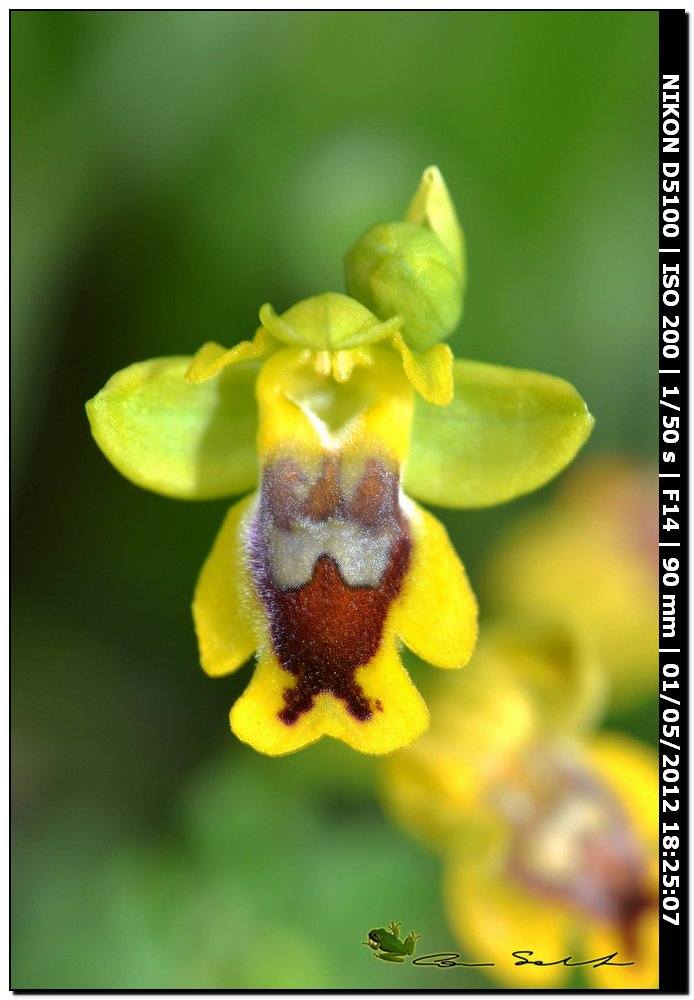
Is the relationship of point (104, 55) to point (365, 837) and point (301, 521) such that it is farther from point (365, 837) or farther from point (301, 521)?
point (365, 837)

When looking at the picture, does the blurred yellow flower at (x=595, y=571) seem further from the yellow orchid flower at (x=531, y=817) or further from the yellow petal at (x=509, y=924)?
the yellow petal at (x=509, y=924)

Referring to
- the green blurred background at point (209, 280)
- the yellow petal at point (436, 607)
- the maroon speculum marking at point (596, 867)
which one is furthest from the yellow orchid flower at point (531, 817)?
the yellow petal at point (436, 607)

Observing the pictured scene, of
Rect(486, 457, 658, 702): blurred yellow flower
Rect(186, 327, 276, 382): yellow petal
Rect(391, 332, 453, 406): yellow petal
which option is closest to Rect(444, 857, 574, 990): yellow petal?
Rect(486, 457, 658, 702): blurred yellow flower

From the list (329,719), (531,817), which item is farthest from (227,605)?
(531,817)

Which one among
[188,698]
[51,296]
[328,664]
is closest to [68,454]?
[51,296]

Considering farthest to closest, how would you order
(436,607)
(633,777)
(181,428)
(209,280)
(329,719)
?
(209,280) < (633,777) < (181,428) < (436,607) < (329,719)
